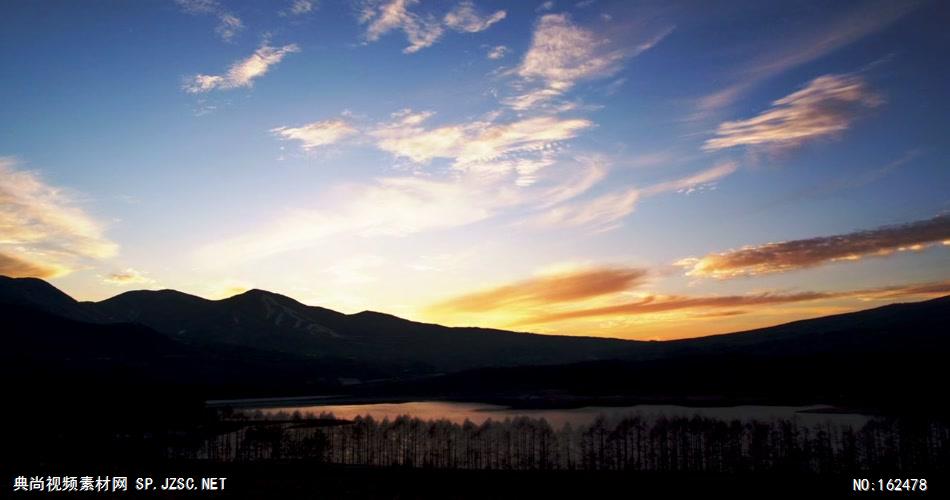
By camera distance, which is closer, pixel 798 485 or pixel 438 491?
pixel 438 491

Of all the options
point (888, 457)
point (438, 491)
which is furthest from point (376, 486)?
point (888, 457)

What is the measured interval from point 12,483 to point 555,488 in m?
98.5

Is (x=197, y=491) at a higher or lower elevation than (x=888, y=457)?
higher

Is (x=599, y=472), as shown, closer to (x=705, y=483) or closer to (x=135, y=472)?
(x=705, y=483)

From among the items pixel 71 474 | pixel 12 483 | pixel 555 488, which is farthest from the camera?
pixel 555 488

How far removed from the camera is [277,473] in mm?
145375

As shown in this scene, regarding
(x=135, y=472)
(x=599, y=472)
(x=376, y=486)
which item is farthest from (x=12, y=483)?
(x=599, y=472)

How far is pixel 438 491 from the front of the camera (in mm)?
128125

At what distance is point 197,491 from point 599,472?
9278 centimetres

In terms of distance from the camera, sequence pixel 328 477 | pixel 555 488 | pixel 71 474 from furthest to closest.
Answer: pixel 328 477 → pixel 555 488 → pixel 71 474

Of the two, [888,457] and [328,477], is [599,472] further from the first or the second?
[888,457]

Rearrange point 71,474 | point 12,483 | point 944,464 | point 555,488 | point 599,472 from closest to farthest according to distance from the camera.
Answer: point 12,483 → point 71,474 → point 555,488 → point 599,472 → point 944,464

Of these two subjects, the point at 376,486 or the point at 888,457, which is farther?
the point at 888,457

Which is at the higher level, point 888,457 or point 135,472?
point 135,472
